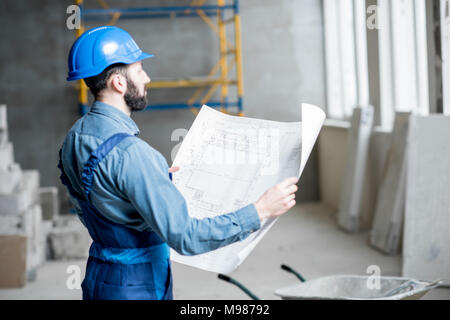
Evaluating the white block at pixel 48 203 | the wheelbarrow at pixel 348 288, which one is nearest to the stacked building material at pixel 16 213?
the white block at pixel 48 203

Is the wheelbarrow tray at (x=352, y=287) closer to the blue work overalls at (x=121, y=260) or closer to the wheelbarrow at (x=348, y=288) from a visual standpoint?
the wheelbarrow at (x=348, y=288)

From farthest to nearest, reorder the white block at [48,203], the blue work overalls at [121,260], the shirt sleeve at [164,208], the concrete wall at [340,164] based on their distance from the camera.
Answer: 1. the white block at [48,203]
2. the concrete wall at [340,164]
3. the blue work overalls at [121,260]
4. the shirt sleeve at [164,208]

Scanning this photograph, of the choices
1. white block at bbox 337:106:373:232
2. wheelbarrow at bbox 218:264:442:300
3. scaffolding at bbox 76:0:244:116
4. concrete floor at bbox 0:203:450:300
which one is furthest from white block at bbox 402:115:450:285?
scaffolding at bbox 76:0:244:116

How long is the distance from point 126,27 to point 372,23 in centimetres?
360

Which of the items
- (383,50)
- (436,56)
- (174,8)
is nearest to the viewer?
(436,56)

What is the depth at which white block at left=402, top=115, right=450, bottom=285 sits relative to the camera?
4.54 meters

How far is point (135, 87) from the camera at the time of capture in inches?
71.6

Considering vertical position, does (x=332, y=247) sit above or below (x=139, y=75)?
below

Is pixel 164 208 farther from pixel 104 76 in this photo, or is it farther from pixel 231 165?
pixel 104 76

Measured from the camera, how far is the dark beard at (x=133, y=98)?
5.96 feet

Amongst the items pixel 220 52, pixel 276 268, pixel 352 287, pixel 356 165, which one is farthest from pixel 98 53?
pixel 220 52
